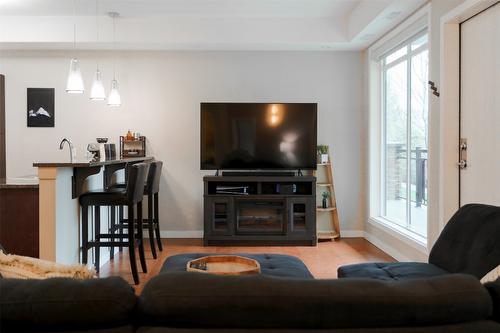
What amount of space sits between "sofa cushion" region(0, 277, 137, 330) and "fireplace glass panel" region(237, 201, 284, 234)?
450cm

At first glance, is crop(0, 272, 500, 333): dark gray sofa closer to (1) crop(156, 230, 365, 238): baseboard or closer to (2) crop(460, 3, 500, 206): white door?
(2) crop(460, 3, 500, 206): white door

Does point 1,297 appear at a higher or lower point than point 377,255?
higher

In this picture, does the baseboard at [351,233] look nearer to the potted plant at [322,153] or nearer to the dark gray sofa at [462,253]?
the potted plant at [322,153]

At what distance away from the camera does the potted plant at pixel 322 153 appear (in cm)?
587

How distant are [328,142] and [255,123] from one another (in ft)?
3.41

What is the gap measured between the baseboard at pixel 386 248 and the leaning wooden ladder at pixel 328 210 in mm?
388

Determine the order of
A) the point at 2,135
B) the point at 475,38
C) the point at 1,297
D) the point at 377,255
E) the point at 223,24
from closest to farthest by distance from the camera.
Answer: the point at 1,297
the point at 475,38
the point at 377,255
the point at 223,24
the point at 2,135

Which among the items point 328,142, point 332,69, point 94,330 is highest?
point 332,69

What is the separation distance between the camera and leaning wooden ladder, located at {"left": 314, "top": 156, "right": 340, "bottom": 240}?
5.82m

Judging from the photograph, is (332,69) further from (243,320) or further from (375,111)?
(243,320)

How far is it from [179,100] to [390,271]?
407cm

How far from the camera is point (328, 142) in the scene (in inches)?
240

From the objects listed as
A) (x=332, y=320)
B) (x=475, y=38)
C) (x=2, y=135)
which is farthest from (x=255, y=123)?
(x=332, y=320)

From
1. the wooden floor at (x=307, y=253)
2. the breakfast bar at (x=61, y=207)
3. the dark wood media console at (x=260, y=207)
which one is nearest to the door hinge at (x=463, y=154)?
the wooden floor at (x=307, y=253)
